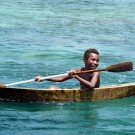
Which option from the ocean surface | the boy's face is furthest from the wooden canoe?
the boy's face

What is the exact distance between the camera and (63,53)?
12867mm

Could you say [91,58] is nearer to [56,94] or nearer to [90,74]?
[90,74]

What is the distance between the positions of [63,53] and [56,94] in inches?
183

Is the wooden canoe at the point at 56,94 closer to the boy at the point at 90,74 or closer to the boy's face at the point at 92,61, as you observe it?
the boy at the point at 90,74

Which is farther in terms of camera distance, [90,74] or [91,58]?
[90,74]

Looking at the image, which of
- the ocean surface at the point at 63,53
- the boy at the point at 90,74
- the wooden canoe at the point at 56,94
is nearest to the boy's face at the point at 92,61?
the boy at the point at 90,74

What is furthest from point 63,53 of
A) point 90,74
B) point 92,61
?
point 92,61

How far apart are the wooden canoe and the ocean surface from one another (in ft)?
0.30

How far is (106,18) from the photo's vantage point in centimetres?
1909

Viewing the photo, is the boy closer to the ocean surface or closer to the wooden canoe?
the wooden canoe

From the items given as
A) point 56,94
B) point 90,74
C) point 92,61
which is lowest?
point 56,94

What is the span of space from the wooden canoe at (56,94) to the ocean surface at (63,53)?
0.09 metres

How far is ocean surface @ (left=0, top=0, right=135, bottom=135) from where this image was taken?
7.59 metres

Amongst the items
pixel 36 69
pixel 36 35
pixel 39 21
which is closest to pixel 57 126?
pixel 36 69
